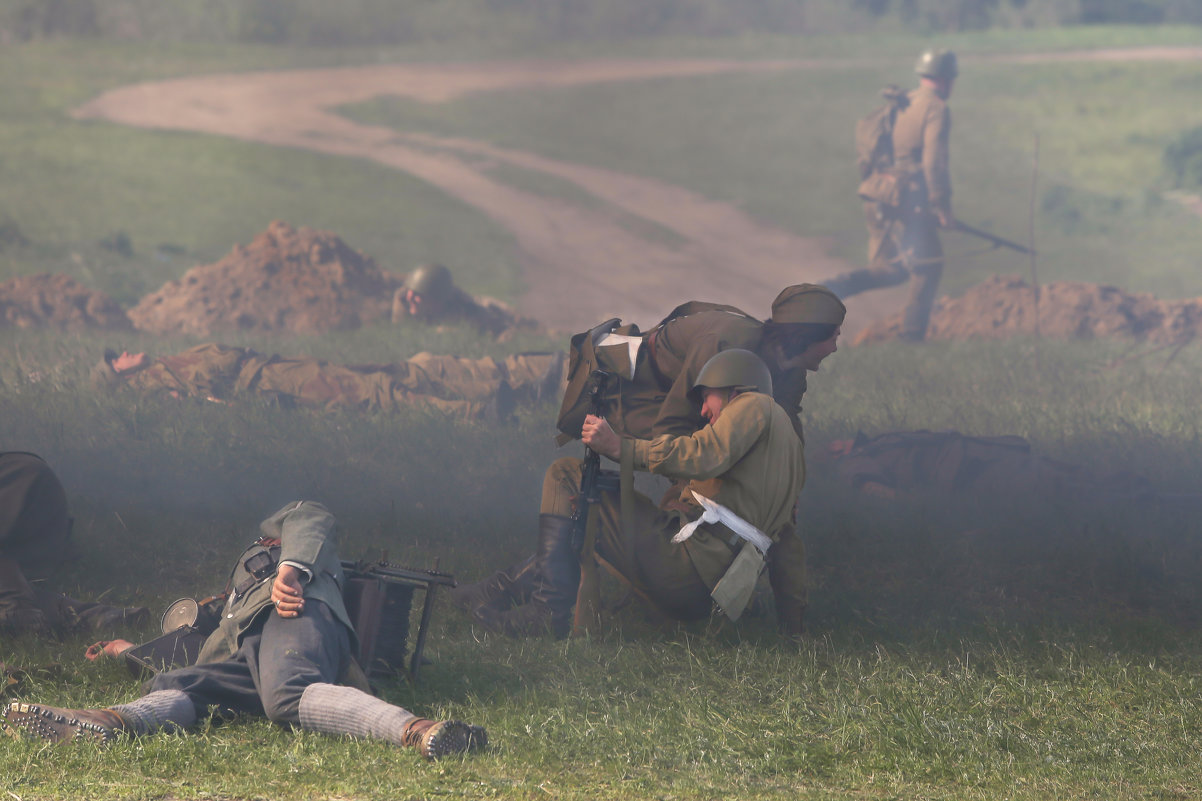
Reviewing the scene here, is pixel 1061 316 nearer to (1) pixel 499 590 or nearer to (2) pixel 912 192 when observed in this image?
(2) pixel 912 192

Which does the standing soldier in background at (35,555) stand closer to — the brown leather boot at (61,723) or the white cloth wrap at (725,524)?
the brown leather boot at (61,723)

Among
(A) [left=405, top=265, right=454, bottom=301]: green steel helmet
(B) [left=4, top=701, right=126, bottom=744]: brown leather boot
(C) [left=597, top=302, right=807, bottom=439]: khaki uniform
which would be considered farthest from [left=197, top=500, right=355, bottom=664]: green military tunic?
(A) [left=405, top=265, right=454, bottom=301]: green steel helmet

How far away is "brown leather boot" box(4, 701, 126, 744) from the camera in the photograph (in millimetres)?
4285

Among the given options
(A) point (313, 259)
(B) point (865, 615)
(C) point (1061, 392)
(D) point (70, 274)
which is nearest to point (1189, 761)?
(B) point (865, 615)

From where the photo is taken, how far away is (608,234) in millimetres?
25016

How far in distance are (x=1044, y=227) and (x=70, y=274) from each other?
56.3ft

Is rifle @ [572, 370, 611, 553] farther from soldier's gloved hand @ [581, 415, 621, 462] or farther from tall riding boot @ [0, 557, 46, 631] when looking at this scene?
tall riding boot @ [0, 557, 46, 631]

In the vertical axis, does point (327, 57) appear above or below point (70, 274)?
above

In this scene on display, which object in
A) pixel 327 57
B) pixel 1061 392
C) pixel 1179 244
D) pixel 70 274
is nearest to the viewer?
pixel 1061 392

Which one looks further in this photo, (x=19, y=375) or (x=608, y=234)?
(x=608, y=234)

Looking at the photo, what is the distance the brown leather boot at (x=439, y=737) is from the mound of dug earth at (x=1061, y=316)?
41.0ft

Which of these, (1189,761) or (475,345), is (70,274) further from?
(1189,761)

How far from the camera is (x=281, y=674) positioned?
4.61 m

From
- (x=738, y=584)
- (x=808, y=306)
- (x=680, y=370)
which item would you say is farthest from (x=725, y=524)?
(x=808, y=306)
